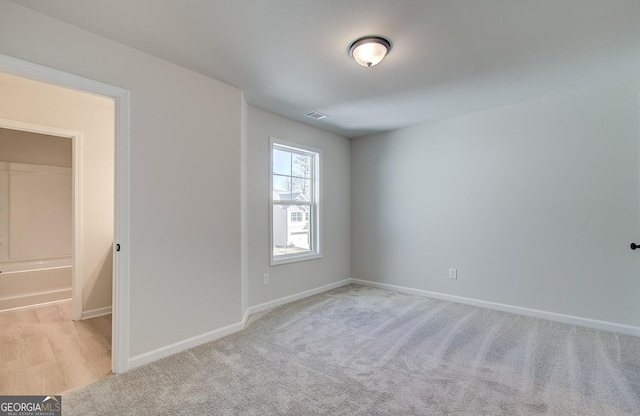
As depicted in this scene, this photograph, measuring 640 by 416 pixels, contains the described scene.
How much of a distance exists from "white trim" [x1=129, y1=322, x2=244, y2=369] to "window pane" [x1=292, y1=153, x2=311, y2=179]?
2.22 m

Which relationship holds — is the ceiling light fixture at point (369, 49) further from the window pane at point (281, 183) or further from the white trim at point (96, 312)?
the white trim at point (96, 312)

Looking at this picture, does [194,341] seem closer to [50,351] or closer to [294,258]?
[50,351]

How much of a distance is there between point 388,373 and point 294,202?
259 centimetres

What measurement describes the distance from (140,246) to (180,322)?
0.76m

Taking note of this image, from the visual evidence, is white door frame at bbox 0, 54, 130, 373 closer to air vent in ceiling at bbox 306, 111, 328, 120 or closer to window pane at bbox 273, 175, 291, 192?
window pane at bbox 273, 175, 291, 192

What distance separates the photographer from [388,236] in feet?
15.1

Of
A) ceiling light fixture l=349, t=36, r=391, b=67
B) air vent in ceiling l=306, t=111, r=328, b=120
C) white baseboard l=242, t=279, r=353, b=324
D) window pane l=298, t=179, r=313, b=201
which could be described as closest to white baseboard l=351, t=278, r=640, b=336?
white baseboard l=242, t=279, r=353, b=324

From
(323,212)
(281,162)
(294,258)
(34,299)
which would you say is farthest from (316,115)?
(34,299)

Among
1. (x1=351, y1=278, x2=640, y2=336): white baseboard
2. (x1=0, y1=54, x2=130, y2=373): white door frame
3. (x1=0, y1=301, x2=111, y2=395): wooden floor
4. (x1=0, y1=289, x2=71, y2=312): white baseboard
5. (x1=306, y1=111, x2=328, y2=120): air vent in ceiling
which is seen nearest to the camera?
(x1=0, y1=301, x2=111, y2=395): wooden floor

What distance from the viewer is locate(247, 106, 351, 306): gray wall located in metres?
3.62

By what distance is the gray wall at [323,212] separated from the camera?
362cm

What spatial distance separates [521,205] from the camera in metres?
3.46

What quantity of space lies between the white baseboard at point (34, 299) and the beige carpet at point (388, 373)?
9.24 feet

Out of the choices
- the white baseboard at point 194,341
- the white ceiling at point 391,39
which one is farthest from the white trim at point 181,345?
the white ceiling at point 391,39
